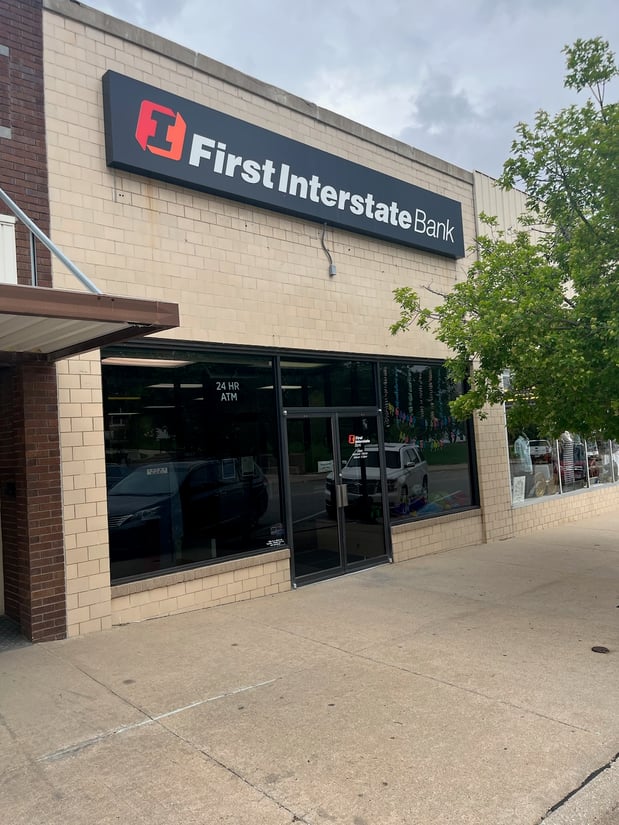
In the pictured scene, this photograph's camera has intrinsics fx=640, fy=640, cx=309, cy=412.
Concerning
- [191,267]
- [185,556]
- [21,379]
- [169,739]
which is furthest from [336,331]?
[169,739]

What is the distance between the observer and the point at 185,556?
7277 mm

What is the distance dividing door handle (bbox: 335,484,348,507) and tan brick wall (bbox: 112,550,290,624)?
1.08 metres

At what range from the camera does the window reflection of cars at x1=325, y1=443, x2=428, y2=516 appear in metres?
9.05

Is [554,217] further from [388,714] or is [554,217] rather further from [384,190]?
[388,714]

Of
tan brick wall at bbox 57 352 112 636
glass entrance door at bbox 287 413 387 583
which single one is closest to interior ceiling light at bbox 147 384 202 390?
tan brick wall at bbox 57 352 112 636

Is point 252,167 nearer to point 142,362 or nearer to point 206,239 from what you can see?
point 206,239

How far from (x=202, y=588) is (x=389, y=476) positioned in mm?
3594

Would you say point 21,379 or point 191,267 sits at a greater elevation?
point 191,267

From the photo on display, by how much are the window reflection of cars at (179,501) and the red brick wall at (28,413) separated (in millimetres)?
743

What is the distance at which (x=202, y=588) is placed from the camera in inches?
285

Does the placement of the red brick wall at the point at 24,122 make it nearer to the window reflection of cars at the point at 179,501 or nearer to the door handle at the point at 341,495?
the window reflection of cars at the point at 179,501

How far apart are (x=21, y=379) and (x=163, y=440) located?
1648 millimetres

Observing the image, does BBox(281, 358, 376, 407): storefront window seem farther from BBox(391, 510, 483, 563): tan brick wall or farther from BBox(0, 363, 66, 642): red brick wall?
BBox(0, 363, 66, 642): red brick wall

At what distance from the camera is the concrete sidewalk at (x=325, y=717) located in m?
3.31
